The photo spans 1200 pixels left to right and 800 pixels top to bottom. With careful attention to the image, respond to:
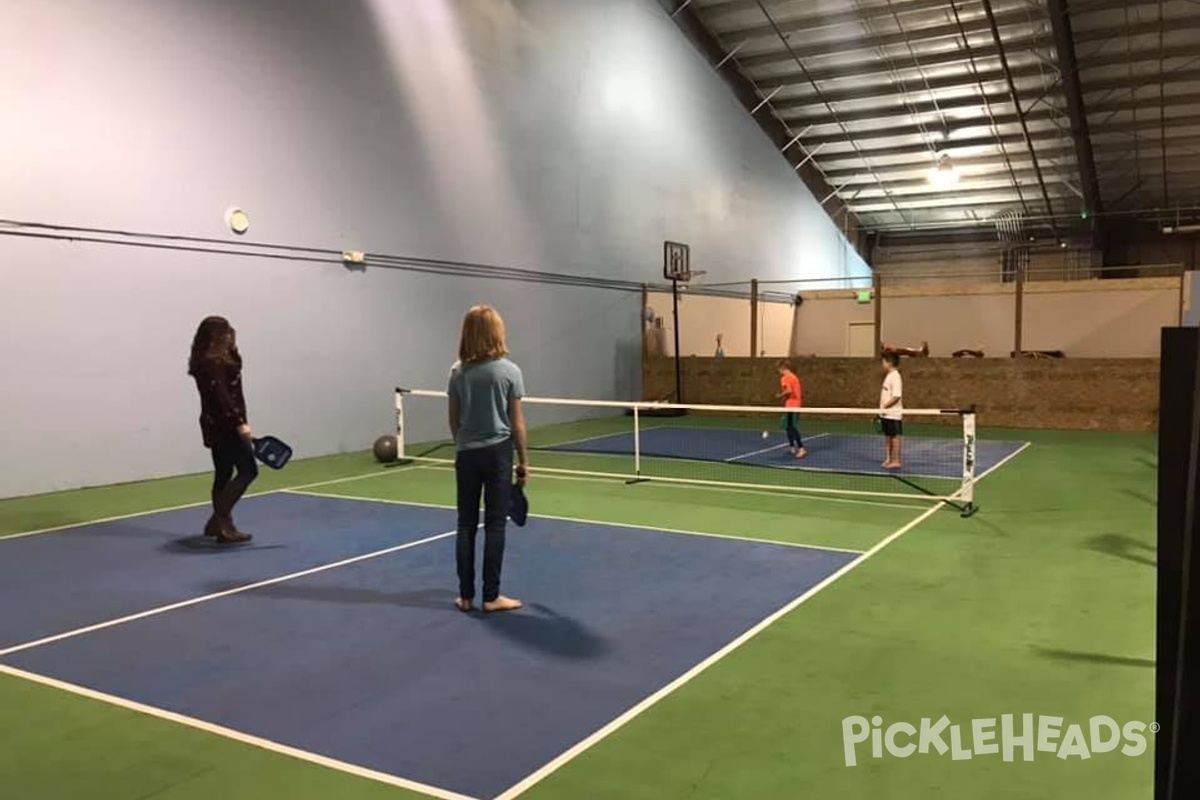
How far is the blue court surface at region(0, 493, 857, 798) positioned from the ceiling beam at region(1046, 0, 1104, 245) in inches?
717

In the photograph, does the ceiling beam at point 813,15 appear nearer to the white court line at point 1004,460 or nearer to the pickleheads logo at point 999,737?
the white court line at point 1004,460

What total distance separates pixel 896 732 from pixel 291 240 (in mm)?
11712

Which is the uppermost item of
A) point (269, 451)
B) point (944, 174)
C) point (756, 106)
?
point (756, 106)

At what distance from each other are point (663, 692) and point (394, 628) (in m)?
1.92

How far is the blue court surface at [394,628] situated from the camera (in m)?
4.22

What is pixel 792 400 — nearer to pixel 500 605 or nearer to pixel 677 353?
pixel 677 353

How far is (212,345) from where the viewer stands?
25.1ft

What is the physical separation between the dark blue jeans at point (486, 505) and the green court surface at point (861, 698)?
0.52m

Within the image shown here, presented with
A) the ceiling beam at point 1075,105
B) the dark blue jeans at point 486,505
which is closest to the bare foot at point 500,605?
the dark blue jeans at point 486,505

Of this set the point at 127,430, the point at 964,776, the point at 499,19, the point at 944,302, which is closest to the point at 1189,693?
the point at 964,776

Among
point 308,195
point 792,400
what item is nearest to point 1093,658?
point 792,400

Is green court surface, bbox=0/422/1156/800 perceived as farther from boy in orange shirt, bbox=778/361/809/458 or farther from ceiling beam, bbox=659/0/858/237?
ceiling beam, bbox=659/0/858/237

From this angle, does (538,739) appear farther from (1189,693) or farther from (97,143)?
(97,143)

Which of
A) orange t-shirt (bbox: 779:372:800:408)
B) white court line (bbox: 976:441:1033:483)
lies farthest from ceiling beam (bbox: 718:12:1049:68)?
orange t-shirt (bbox: 779:372:800:408)
